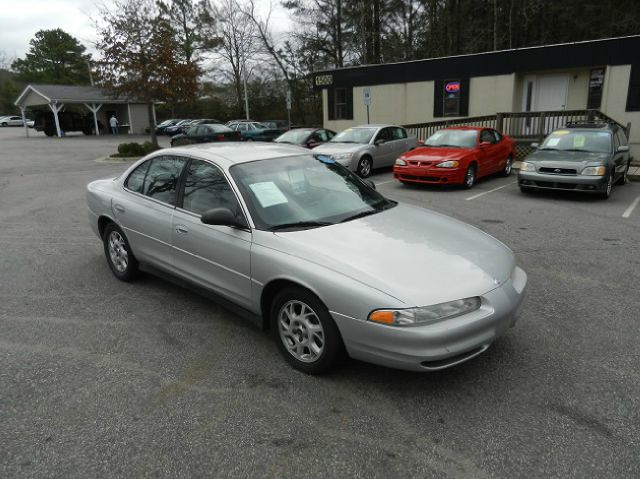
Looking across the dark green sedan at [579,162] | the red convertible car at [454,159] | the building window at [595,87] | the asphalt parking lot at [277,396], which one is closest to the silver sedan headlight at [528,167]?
the dark green sedan at [579,162]

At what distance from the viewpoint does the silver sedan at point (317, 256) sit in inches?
118

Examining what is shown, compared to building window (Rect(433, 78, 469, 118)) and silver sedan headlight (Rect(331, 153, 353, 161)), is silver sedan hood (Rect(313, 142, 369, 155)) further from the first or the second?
building window (Rect(433, 78, 469, 118))

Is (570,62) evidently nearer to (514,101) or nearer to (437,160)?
(514,101)

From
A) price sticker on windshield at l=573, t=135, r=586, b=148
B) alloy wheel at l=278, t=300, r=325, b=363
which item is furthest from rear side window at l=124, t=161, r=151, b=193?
price sticker on windshield at l=573, t=135, r=586, b=148

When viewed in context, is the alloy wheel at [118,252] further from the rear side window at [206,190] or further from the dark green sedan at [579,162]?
the dark green sedan at [579,162]

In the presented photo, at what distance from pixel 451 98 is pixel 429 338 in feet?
63.7

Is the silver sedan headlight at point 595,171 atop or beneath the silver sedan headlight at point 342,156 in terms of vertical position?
beneath

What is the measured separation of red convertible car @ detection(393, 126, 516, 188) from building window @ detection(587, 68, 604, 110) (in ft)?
25.1

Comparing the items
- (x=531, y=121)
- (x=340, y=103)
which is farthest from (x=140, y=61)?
(x=531, y=121)

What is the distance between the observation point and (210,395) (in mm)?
3256

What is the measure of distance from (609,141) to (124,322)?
34.3 feet

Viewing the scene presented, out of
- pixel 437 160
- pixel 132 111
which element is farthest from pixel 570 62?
pixel 132 111

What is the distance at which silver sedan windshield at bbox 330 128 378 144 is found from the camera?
14.2 m

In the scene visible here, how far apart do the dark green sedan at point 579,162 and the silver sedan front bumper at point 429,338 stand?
771cm
